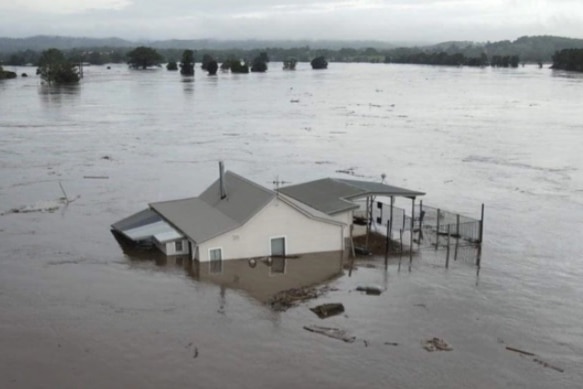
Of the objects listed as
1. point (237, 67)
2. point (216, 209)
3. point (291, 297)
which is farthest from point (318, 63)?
point (291, 297)

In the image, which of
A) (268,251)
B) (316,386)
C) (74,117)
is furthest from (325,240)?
(74,117)

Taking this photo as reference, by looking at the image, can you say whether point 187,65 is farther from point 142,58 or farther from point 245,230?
point 245,230

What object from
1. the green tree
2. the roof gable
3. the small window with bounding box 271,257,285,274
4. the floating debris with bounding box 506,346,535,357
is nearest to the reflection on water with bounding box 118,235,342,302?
the small window with bounding box 271,257,285,274

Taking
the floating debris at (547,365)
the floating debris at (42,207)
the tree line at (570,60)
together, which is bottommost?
the floating debris at (547,365)

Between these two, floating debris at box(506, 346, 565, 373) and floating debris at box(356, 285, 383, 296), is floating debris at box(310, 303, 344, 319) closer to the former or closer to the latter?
floating debris at box(356, 285, 383, 296)

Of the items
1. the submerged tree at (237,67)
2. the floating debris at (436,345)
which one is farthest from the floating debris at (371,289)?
the submerged tree at (237,67)

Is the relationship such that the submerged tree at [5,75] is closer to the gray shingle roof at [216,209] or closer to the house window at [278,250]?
the gray shingle roof at [216,209]
